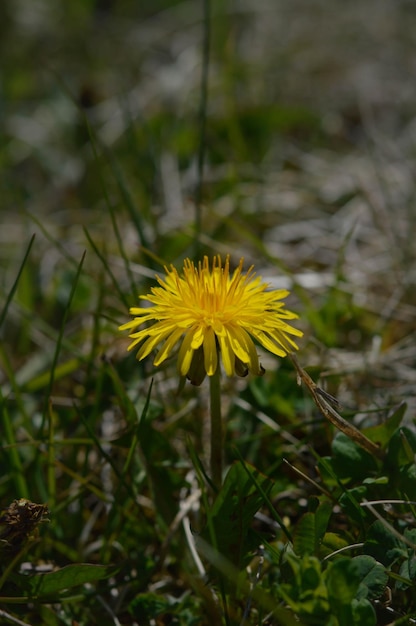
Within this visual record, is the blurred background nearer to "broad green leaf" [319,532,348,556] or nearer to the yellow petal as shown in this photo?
the yellow petal

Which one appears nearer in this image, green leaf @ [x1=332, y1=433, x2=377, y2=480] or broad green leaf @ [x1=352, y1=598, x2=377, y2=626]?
broad green leaf @ [x1=352, y1=598, x2=377, y2=626]

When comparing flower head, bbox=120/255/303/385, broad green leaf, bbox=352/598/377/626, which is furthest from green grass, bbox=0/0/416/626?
flower head, bbox=120/255/303/385

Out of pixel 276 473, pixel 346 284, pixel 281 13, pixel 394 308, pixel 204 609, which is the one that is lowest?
pixel 204 609

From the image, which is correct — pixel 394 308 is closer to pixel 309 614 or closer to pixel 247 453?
pixel 247 453

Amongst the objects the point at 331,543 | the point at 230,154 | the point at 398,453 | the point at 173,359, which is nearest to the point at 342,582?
the point at 331,543

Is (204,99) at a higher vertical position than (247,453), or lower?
higher

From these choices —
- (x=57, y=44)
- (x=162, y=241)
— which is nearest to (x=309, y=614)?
(x=162, y=241)

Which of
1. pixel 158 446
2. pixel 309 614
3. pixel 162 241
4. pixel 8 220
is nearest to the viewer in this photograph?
pixel 309 614
